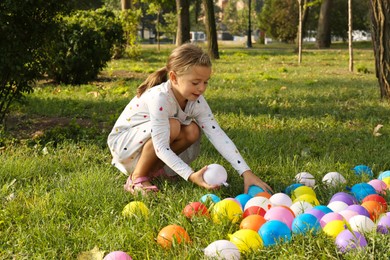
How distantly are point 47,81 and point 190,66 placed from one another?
294 inches

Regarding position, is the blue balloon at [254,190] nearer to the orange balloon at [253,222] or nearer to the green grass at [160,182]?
the green grass at [160,182]

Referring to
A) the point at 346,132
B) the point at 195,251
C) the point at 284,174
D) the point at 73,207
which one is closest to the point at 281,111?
the point at 346,132

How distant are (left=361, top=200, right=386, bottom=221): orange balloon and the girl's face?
48.4 inches

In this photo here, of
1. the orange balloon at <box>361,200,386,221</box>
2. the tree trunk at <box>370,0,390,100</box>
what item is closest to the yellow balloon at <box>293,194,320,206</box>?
the orange balloon at <box>361,200,386,221</box>

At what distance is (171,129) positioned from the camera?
12.2ft

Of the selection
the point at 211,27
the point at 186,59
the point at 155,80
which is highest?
the point at 211,27

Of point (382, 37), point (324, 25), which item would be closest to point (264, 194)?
point (382, 37)

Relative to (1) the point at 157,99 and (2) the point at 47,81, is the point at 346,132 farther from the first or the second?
(2) the point at 47,81

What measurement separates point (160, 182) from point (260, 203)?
1.01 metres

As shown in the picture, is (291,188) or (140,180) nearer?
(291,188)

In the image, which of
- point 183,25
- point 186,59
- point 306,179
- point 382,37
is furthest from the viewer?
point 183,25

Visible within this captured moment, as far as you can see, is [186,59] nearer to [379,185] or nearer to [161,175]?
[161,175]

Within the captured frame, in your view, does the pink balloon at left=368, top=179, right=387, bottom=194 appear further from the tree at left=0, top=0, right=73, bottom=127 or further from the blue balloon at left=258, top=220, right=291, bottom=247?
the tree at left=0, top=0, right=73, bottom=127

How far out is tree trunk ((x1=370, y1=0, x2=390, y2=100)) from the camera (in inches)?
288
